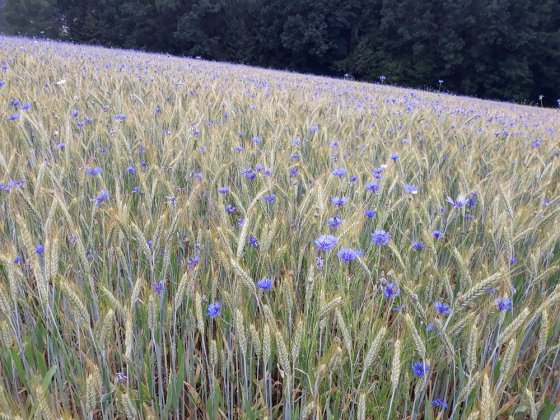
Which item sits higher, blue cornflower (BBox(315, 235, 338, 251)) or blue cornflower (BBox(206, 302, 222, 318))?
blue cornflower (BBox(315, 235, 338, 251))

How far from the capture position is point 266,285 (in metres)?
0.90

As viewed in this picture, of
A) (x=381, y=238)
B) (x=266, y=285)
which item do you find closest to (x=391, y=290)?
(x=381, y=238)

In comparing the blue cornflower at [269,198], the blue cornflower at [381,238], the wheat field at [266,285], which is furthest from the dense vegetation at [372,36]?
the blue cornflower at [381,238]

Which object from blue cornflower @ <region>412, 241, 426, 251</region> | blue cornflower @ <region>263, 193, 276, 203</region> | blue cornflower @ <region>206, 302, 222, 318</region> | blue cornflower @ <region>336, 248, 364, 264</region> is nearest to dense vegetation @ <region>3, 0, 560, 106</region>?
blue cornflower @ <region>263, 193, 276, 203</region>

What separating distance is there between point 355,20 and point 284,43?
12.7 ft

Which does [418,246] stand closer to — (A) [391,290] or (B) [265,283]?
(A) [391,290]

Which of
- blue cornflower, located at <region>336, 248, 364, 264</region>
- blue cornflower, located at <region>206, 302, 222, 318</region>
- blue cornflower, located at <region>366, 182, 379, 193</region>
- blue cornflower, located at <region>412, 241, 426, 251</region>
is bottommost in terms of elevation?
blue cornflower, located at <region>206, 302, 222, 318</region>

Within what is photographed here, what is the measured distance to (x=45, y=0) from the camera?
98.7 feet

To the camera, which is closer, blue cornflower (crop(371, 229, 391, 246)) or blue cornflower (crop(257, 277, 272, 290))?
blue cornflower (crop(257, 277, 272, 290))

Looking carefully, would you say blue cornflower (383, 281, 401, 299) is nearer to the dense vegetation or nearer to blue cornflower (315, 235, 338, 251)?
blue cornflower (315, 235, 338, 251)

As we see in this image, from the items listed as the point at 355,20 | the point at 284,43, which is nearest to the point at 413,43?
the point at 355,20

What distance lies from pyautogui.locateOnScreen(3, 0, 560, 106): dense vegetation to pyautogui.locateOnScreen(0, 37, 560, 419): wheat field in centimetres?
2135

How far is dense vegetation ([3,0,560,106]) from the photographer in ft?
67.8

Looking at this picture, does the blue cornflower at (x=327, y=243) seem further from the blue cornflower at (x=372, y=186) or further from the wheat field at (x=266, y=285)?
the blue cornflower at (x=372, y=186)
